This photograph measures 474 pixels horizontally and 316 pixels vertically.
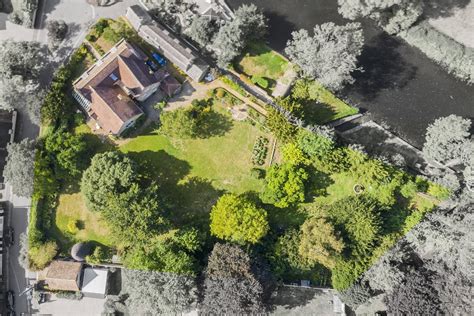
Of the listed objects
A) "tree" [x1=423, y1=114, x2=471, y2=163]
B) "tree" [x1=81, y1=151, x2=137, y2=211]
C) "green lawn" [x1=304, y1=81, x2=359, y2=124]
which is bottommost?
"tree" [x1=81, y1=151, x2=137, y2=211]

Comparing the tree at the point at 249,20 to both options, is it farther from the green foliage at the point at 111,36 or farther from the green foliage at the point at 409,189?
the green foliage at the point at 409,189

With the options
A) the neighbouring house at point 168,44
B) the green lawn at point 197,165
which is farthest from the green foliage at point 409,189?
the neighbouring house at point 168,44

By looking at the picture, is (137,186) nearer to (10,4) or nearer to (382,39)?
(10,4)

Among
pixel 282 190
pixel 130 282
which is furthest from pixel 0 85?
pixel 282 190

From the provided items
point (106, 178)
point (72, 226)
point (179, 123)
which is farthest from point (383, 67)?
point (72, 226)

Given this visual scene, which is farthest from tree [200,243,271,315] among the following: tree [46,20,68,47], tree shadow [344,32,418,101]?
tree [46,20,68,47]

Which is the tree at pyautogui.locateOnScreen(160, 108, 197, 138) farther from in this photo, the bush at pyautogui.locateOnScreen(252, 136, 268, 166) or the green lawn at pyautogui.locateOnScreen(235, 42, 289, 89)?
the green lawn at pyautogui.locateOnScreen(235, 42, 289, 89)
